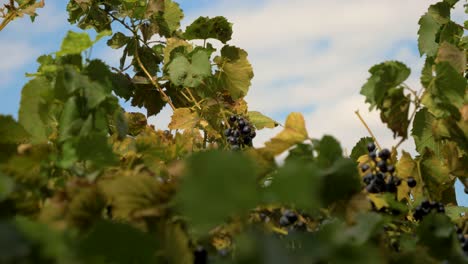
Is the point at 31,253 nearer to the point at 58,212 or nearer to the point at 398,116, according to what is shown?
the point at 58,212

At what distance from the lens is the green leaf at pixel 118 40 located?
414cm

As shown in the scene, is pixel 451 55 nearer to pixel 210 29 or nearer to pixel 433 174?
pixel 433 174

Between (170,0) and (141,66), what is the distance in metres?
0.56

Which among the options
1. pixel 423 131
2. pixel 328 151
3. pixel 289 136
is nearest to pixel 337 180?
pixel 328 151

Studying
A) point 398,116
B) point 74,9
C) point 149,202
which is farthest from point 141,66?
point 149,202

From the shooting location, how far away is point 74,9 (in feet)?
Answer: 15.0

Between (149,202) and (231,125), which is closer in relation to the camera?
(149,202)

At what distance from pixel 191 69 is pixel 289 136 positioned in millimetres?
1815

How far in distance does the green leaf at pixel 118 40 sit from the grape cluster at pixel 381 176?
2347 mm

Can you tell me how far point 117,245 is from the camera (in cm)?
124

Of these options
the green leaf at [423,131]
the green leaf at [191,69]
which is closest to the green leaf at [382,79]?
the green leaf at [423,131]

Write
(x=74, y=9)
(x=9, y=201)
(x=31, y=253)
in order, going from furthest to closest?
(x=74, y=9)
(x=9, y=201)
(x=31, y=253)

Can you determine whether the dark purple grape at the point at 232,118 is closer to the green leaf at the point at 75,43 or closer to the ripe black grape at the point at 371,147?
the ripe black grape at the point at 371,147

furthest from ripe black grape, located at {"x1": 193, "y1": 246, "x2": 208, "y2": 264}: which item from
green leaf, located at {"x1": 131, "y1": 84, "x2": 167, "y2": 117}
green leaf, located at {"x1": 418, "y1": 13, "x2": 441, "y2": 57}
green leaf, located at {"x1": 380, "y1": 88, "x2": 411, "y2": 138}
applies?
green leaf, located at {"x1": 131, "y1": 84, "x2": 167, "y2": 117}
